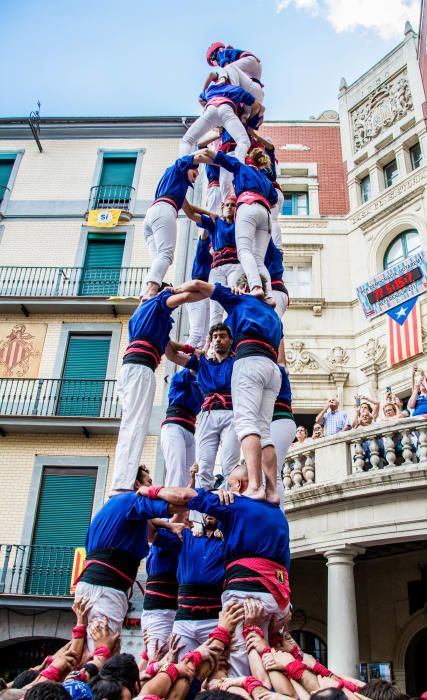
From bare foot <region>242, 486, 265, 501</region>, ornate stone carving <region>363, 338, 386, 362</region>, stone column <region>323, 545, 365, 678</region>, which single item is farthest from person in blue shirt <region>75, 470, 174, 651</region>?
ornate stone carving <region>363, 338, 386, 362</region>

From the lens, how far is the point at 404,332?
16.4 meters

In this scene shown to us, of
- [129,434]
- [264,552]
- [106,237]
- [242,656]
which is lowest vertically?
[242,656]

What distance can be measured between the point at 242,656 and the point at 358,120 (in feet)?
65.5

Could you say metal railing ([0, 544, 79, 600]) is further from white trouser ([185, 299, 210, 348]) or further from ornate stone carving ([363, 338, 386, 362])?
ornate stone carving ([363, 338, 386, 362])

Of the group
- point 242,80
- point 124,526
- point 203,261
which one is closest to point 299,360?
point 242,80

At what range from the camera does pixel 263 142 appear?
9.80 metres

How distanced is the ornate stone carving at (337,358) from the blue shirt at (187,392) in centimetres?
1073

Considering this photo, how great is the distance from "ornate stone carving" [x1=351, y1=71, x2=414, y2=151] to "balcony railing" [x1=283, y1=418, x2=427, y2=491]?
42.5 feet

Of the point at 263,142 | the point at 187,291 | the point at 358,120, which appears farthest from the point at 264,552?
the point at 358,120

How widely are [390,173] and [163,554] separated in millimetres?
16693

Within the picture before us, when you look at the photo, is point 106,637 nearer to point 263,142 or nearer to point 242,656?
point 242,656

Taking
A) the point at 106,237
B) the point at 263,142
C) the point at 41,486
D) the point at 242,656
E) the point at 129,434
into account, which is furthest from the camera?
the point at 106,237

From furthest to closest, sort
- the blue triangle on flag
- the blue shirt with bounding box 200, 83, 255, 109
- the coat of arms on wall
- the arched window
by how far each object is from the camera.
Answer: the arched window
the coat of arms on wall
the blue triangle on flag
the blue shirt with bounding box 200, 83, 255, 109

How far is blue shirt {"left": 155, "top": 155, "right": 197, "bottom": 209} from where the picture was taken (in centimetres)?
766
